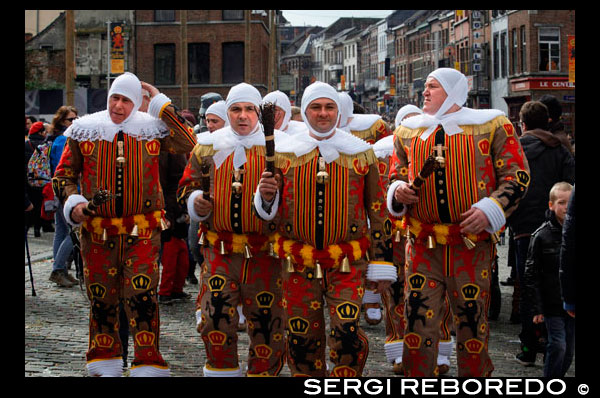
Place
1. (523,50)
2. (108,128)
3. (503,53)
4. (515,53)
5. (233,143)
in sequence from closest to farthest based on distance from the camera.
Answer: (233,143)
(108,128)
(523,50)
(515,53)
(503,53)

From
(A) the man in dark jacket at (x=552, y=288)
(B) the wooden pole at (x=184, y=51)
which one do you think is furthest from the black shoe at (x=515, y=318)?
(B) the wooden pole at (x=184, y=51)

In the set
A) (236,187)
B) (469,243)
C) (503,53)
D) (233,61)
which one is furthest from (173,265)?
(503,53)

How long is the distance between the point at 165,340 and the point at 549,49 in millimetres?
47413

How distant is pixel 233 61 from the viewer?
180 ft

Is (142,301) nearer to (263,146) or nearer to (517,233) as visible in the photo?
(263,146)

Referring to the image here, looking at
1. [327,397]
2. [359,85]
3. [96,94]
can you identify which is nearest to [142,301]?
[327,397]

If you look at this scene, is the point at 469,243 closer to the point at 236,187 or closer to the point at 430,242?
the point at 430,242

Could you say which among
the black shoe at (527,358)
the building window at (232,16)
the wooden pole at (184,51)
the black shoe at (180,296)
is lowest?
the black shoe at (527,358)

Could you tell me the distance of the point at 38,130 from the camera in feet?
56.2

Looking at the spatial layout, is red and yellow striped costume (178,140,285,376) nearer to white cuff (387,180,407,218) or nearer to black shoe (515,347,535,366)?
white cuff (387,180,407,218)

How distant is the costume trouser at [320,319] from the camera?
582 centimetres

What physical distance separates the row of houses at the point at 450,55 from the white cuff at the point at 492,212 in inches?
835

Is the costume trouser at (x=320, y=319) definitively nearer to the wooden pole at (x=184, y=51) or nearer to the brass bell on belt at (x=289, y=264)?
the brass bell on belt at (x=289, y=264)

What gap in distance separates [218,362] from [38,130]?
11748 millimetres
